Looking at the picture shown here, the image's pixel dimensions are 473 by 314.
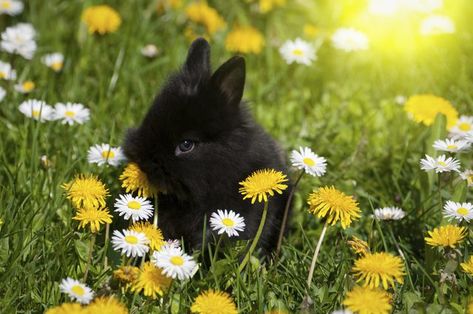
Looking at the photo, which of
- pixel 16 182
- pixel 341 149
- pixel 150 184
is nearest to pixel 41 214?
pixel 16 182

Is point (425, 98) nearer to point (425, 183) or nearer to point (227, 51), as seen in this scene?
point (425, 183)

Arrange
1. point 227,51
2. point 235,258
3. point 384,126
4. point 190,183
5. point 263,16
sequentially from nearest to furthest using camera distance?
point 235,258 < point 190,183 < point 384,126 < point 227,51 < point 263,16

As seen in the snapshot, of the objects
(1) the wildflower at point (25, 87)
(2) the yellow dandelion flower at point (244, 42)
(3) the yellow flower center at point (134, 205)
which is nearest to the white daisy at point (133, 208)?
(3) the yellow flower center at point (134, 205)

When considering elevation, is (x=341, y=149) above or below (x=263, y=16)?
below

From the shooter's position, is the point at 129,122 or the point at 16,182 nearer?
the point at 16,182

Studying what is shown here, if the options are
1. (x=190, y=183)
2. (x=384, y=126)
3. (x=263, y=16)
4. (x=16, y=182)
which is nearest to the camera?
(x=190, y=183)

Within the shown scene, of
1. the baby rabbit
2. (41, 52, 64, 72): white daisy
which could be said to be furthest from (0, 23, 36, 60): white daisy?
the baby rabbit

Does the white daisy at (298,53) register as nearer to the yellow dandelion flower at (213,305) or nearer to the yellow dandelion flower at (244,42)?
the yellow dandelion flower at (244,42)

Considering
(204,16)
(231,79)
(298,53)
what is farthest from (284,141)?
(204,16)

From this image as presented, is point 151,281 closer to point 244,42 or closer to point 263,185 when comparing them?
point 263,185
